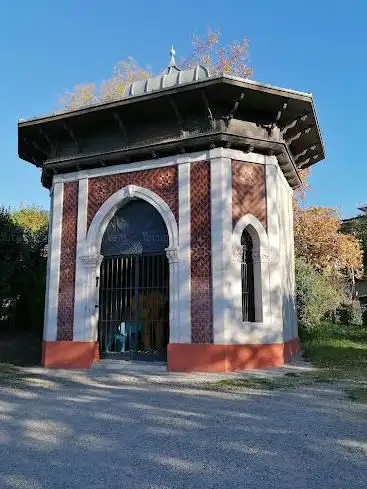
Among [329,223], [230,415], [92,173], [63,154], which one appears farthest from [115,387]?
[329,223]

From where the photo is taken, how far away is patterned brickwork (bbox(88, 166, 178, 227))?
9805 millimetres

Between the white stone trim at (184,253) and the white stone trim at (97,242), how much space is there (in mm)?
167

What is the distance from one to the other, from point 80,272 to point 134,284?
1341mm

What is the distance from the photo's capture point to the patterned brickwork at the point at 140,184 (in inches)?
386

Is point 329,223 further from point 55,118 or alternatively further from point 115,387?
point 115,387

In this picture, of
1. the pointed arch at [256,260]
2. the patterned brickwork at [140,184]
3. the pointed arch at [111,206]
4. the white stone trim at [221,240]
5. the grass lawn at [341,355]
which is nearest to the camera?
the grass lawn at [341,355]

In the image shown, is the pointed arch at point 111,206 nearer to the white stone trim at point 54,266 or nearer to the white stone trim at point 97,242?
the white stone trim at point 97,242

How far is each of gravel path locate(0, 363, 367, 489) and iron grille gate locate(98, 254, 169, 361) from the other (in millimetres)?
3133

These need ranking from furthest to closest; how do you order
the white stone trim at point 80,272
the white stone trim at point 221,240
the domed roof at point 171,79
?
the domed roof at point 171,79, the white stone trim at point 80,272, the white stone trim at point 221,240

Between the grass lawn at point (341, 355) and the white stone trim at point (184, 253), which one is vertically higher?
the white stone trim at point (184, 253)

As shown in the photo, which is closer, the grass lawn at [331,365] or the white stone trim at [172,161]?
the grass lawn at [331,365]

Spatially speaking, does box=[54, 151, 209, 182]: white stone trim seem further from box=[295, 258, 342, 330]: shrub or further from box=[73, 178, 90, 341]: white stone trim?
box=[295, 258, 342, 330]: shrub

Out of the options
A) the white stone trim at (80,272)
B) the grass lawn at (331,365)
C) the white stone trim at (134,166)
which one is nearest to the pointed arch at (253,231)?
the white stone trim at (134,166)

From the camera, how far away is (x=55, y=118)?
10297 mm
